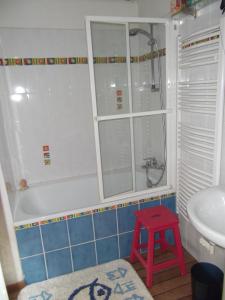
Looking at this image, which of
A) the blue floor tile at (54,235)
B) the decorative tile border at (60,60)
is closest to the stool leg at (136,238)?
the blue floor tile at (54,235)

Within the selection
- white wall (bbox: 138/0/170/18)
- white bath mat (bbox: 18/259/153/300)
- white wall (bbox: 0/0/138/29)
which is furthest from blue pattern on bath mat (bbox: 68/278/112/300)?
white wall (bbox: 0/0/138/29)

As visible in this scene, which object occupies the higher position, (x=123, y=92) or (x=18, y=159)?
(x=123, y=92)

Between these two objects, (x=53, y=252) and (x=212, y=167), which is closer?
(x=212, y=167)

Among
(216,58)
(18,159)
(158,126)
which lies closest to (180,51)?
(216,58)

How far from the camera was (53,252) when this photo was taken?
79.7 inches

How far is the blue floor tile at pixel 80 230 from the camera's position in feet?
6.64

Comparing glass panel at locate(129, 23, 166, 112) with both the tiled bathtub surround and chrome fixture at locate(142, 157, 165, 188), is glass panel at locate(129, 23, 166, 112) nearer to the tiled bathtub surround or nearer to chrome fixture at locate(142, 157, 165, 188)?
chrome fixture at locate(142, 157, 165, 188)

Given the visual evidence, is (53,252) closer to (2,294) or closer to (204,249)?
(2,294)

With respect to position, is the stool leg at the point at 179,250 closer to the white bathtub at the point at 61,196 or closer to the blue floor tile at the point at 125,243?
the blue floor tile at the point at 125,243

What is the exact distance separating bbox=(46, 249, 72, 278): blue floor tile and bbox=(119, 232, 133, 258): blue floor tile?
18.3 inches

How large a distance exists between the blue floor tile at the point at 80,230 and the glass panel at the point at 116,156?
27cm

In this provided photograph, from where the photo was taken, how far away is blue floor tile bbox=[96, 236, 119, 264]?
7.06ft

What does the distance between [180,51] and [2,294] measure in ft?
7.07

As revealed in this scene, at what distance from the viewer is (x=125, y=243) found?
223 centimetres
